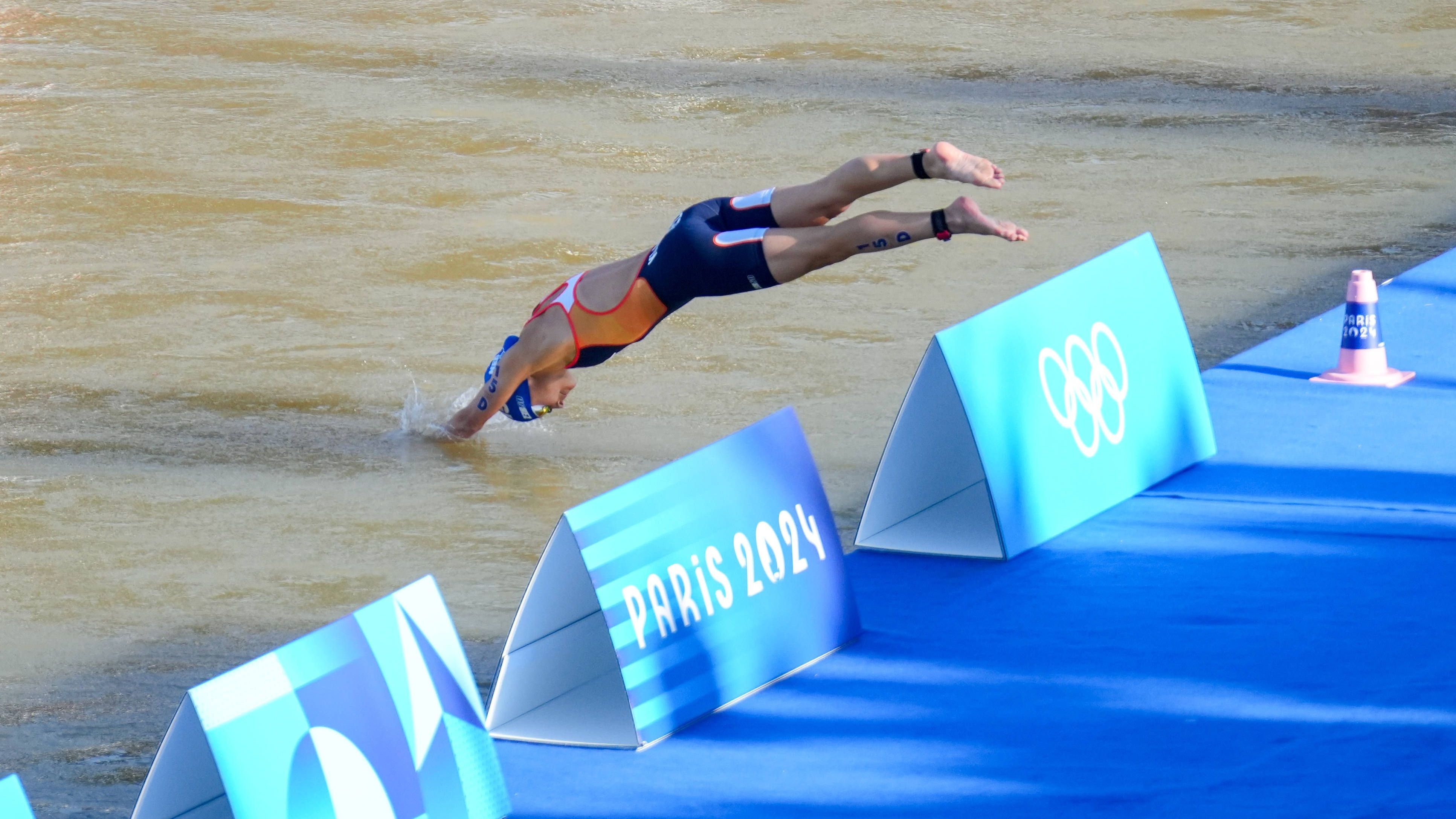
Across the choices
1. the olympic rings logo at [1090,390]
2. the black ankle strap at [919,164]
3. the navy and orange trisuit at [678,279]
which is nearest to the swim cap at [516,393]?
the navy and orange trisuit at [678,279]

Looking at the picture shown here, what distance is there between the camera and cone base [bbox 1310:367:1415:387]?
5.91 meters

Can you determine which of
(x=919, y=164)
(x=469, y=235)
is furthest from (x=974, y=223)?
(x=469, y=235)

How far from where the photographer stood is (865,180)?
17.7ft

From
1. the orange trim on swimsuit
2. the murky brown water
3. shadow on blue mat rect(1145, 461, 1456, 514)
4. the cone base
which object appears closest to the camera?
shadow on blue mat rect(1145, 461, 1456, 514)

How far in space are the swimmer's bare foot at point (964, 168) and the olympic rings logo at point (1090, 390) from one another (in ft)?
1.73

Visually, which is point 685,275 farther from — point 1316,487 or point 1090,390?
point 1316,487

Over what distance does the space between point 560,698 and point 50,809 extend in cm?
116

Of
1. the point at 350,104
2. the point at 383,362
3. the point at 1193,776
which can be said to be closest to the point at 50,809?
the point at 1193,776

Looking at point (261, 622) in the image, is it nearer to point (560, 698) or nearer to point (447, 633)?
point (560, 698)

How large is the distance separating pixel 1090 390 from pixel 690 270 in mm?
1443

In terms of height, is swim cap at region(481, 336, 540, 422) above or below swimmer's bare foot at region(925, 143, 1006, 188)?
below

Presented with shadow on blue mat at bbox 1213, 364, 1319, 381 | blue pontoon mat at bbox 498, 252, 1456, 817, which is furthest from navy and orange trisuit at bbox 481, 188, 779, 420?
shadow on blue mat at bbox 1213, 364, 1319, 381

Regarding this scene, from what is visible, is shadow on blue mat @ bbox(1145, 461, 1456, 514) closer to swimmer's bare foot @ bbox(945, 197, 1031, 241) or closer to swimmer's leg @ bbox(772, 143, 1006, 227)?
swimmer's bare foot @ bbox(945, 197, 1031, 241)

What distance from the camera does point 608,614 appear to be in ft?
11.9
